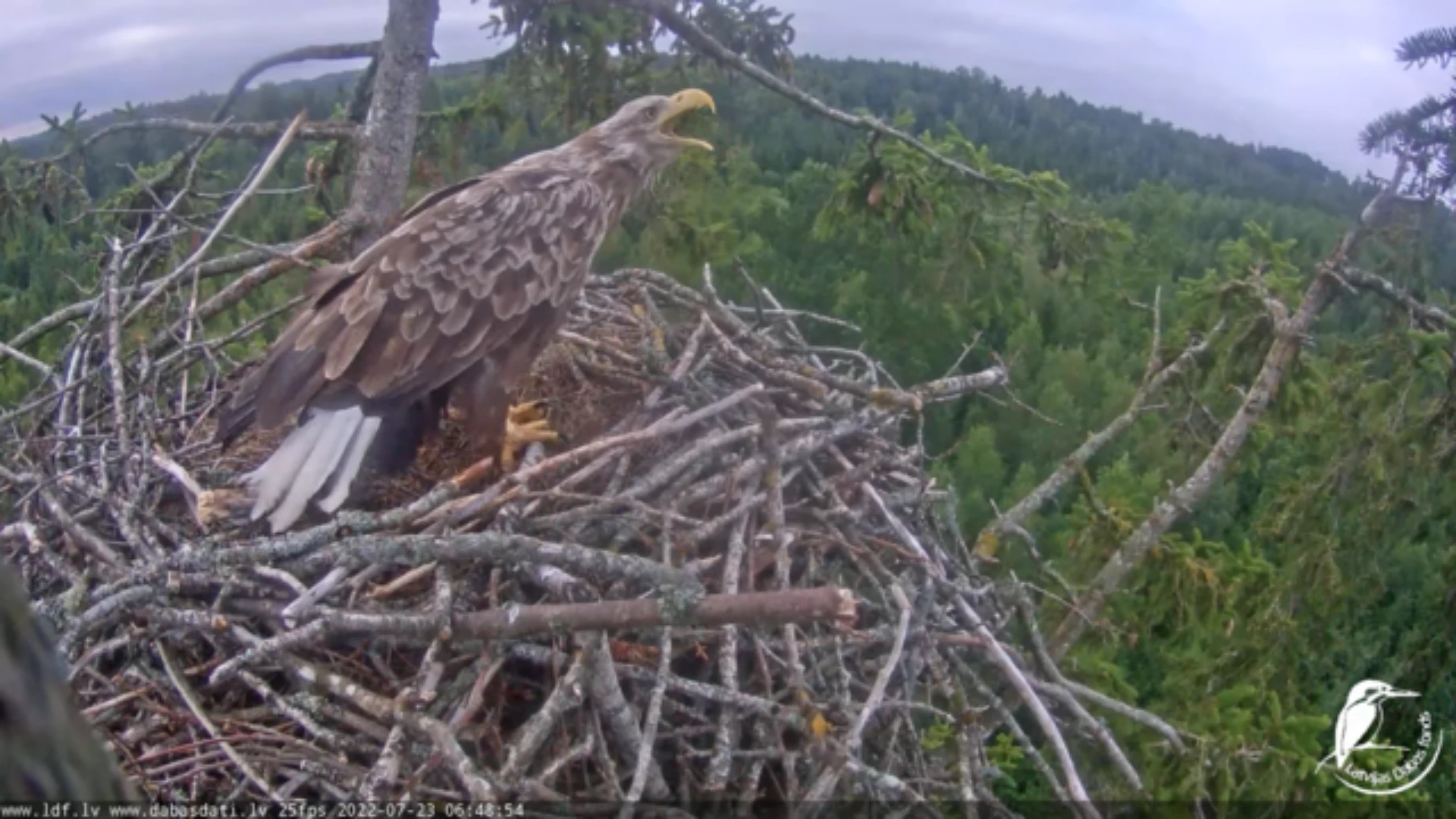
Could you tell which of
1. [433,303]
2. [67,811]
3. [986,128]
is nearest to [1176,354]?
[433,303]

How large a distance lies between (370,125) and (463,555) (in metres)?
2.59

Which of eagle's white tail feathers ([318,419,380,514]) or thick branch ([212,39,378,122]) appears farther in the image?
thick branch ([212,39,378,122])

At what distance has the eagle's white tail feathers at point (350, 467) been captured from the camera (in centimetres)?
334

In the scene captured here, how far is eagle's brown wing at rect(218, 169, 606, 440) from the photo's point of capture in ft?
11.3

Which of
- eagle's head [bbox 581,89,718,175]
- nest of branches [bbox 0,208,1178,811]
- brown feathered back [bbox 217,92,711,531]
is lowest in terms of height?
nest of branches [bbox 0,208,1178,811]

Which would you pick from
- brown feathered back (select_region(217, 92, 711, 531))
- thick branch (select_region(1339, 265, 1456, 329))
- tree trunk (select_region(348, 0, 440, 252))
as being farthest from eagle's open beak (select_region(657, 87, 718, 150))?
thick branch (select_region(1339, 265, 1456, 329))

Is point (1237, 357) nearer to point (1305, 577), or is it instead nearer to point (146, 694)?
point (1305, 577)

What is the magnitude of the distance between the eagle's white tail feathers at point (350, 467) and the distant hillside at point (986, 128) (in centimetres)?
233

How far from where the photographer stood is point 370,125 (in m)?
4.59

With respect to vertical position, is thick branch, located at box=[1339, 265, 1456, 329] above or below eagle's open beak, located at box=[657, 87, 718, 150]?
below

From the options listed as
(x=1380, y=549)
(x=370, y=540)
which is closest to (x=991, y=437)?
(x=1380, y=549)

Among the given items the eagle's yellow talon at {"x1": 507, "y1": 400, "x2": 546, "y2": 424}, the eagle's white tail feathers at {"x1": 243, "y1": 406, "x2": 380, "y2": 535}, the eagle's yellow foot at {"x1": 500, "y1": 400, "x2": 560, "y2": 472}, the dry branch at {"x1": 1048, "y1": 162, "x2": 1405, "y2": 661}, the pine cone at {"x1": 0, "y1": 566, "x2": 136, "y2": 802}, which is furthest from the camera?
the dry branch at {"x1": 1048, "y1": 162, "x2": 1405, "y2": 661}

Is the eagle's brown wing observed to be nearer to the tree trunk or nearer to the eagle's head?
the eagle's head

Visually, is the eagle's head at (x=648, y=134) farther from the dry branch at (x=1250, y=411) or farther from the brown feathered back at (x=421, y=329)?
the dry branch at (x=1250, y=411)
